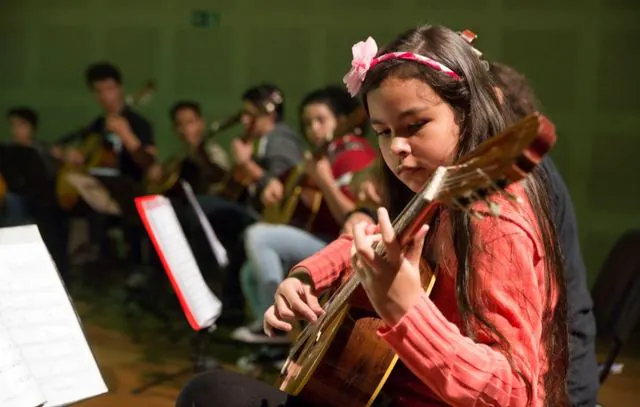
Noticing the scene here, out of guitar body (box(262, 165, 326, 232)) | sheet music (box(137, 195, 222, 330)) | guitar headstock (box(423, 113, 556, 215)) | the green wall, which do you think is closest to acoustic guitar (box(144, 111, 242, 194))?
guitar body (box(262, 165, 326, 232))

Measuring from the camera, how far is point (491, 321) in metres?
1.15

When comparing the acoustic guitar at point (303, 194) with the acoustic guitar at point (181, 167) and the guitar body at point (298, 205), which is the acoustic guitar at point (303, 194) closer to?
the guitar body at point (298, 205)

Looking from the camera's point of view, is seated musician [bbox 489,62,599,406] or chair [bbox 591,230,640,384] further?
chair [bbox 591,230,640,384]

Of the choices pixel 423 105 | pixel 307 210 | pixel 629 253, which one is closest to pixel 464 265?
pixel 423 105

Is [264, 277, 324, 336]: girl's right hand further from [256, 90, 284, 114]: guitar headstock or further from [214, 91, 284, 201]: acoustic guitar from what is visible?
[256, 90, 284, 114]: guitar headstock

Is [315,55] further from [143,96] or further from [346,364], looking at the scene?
[346,364]

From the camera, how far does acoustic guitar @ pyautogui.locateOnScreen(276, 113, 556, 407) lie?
0.95 meters

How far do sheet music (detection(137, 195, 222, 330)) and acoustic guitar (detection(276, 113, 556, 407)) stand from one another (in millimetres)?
868

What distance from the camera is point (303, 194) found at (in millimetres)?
3678

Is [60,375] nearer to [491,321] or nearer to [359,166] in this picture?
[491,321]

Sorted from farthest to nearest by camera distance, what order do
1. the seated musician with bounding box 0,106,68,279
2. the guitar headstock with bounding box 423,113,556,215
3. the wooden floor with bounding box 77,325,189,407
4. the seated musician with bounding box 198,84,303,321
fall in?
the seated musician with bounding box 0,106,68,279, the seated musician with bounding box 198,84,303,321, the wooden floor with bounding box 77,325,189,407, the guitar headstock with bounding box 423,113,556,215

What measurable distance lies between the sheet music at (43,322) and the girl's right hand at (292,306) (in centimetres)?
36

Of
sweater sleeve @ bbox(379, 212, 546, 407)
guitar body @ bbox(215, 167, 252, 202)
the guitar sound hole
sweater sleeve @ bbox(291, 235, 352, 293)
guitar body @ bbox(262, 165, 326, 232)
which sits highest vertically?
the guitar sound hole

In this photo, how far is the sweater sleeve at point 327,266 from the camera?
5.25 ft
